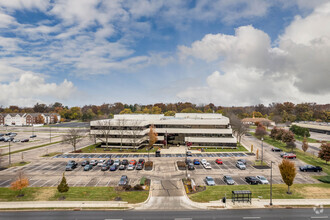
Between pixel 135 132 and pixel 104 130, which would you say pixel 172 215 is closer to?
pixel 135 132

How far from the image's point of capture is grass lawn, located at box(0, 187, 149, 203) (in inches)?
A: 1284

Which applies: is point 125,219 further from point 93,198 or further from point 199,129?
point 199,129

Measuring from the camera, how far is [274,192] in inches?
1387

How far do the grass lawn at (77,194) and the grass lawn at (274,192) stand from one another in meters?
10.5

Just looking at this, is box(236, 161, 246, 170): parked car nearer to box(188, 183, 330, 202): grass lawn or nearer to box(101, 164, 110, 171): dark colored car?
box(188, 183, 330, 202): grass lawn

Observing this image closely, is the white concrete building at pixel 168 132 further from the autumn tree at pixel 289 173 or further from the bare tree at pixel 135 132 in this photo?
the autumn tree at pixel 289 173

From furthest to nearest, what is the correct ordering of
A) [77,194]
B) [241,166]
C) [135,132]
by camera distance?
[135,132] < [241,166] < [77,194]

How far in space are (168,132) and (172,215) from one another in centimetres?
4962

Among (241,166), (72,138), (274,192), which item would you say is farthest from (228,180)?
(72,138)

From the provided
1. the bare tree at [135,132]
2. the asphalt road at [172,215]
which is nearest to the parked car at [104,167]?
the asphalt road at [172,215]

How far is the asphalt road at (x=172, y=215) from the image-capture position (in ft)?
88.9

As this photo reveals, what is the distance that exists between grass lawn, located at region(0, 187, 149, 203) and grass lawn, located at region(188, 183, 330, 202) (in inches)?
415

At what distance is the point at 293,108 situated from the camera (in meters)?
170

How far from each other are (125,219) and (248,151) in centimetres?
5613
